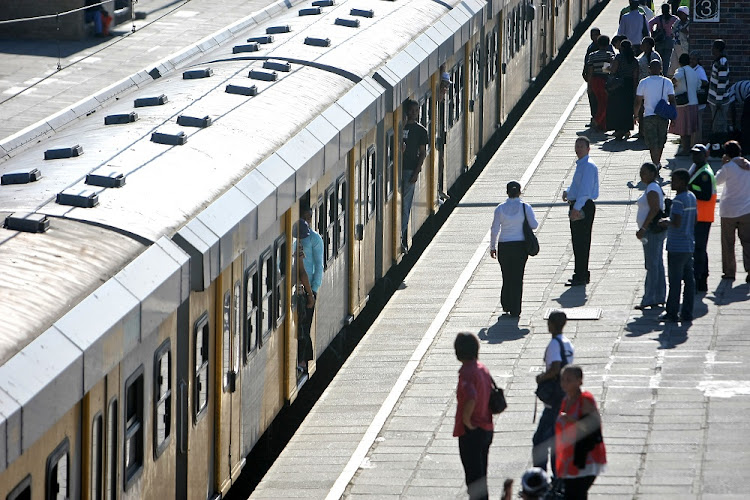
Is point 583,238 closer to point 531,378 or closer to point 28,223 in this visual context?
point 531,378

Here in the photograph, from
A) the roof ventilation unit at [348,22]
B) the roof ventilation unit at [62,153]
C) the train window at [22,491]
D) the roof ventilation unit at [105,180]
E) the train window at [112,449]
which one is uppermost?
the roof ventilation unit at [105,180]

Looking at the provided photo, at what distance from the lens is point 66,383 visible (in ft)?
25.3

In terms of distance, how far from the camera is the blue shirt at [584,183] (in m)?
15.8

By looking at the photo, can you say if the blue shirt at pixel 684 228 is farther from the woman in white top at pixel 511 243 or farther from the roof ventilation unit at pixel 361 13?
the roof ventilation unit at pixel 361 13

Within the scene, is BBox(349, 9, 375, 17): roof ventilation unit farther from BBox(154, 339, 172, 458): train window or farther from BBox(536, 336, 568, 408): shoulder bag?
BBox(154, 339, 172, 458): train window

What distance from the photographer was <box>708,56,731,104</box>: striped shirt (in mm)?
21703

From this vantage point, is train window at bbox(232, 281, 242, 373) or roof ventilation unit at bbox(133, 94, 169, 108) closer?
train window at bbox(232, 281, 242, 373)

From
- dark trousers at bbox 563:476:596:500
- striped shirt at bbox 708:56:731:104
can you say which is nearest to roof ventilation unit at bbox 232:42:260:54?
striped shirt at bbox 708:56:731:104

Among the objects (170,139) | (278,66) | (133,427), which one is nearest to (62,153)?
(170,139)

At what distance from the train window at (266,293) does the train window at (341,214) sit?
2.46 metres

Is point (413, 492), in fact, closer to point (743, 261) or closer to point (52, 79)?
point (743, 261)

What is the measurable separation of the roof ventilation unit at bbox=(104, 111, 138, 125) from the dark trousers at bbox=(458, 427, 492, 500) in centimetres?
416

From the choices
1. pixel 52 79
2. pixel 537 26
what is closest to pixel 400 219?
Result: pixel 537 26

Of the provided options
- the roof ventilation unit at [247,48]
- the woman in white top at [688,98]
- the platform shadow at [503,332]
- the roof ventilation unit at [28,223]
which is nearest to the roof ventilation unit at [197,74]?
the roof ventilation unit at [247,48]
